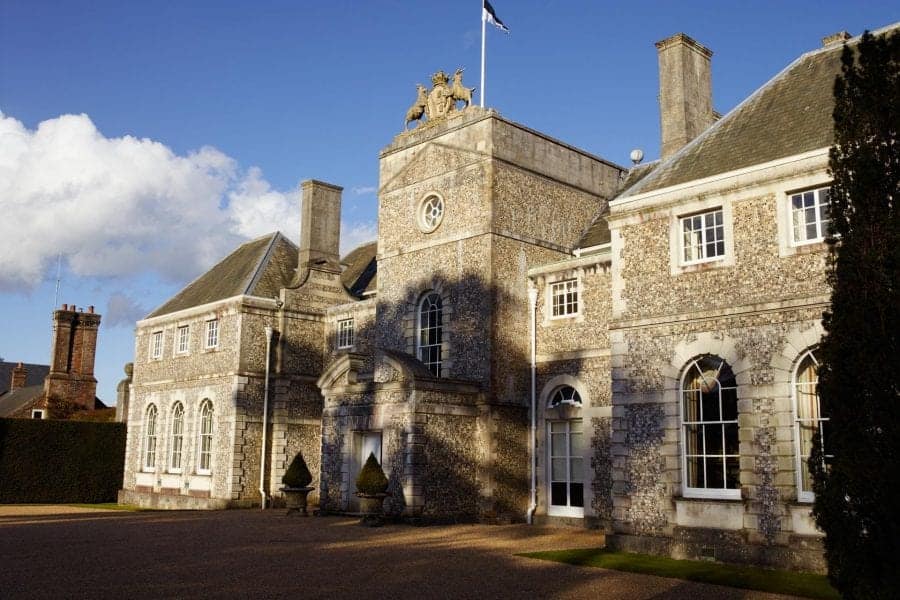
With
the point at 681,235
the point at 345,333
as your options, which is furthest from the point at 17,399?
the point at 681,235

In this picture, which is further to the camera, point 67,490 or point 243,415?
point 67,490

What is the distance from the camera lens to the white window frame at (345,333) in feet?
89.5

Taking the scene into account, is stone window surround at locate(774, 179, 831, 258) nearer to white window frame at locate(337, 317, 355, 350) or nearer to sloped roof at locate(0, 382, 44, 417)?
white window frame at locate(337, 317, 355, 350)

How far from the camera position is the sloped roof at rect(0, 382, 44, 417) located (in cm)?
4138

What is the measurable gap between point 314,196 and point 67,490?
1345 cm

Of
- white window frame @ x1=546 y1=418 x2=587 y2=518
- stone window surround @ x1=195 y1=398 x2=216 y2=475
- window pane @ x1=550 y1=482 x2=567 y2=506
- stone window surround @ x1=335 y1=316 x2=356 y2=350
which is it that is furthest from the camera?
stone window surround @ x1=335 y1=316 x2=356 y2=350

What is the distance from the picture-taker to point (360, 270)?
102ft

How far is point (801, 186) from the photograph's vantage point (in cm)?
1363

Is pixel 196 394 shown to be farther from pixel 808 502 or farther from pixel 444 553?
pixel 808 502

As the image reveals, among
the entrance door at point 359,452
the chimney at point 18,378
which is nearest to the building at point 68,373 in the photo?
the chimney at point 18,378

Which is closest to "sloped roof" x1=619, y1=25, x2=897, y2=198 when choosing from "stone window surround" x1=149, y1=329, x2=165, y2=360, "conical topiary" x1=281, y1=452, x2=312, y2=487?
"conical topiary" x1=281, y1=452, x2=312, y2=487

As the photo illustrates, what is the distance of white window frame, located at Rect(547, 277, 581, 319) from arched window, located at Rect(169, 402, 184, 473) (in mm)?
14700

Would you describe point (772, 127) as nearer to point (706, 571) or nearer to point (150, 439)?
point (706, 571)

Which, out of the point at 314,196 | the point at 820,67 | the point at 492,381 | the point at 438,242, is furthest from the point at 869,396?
the point at 314,196
